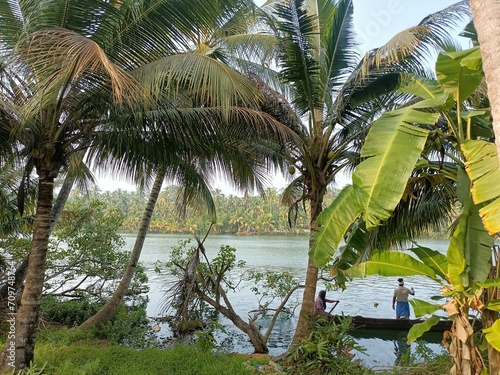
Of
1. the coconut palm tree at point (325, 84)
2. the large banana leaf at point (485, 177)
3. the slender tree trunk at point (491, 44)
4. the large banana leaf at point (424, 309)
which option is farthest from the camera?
the coconut palm tree at point (325, 84)

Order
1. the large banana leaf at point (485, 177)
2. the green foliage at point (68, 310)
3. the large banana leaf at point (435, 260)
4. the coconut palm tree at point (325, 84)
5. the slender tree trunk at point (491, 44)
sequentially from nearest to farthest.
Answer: the slender tree trunk at point (491, 44) < the large banana leaf at point (485, 177) < the large banana leaf at point (435, 260) < the coconut palm tree at point (325, 84) < the green foliage at point (68, 310)

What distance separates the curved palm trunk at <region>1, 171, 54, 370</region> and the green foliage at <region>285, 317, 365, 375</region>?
10.6ft

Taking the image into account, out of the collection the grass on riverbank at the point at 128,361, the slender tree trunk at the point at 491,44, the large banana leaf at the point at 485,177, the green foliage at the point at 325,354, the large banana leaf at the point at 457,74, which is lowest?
the grass on riverbank at the point at 128,361

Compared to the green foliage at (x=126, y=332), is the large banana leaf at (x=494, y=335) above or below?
above

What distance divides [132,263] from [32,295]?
11.3 ft

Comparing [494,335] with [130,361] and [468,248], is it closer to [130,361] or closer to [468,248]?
[468,248]

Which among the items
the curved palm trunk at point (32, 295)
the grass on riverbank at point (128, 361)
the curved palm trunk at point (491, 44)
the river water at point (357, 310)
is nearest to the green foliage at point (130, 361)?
the grass on riverbank at point (128, 361)

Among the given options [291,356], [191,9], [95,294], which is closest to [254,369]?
[291,356]

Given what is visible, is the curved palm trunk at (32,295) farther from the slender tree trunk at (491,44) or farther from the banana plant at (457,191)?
the slender tree trunk at (491,44)

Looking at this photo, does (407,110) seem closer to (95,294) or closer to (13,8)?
(13,8)

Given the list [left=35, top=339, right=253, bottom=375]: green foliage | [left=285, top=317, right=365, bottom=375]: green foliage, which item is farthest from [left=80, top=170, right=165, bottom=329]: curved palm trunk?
[left=285, top=317, right=365, bottom=375]: green foliage

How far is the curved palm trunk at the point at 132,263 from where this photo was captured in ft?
24.9

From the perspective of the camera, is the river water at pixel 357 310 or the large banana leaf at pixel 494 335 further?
the river water at pixel 357 310

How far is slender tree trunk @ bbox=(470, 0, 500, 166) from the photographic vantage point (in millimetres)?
1990
